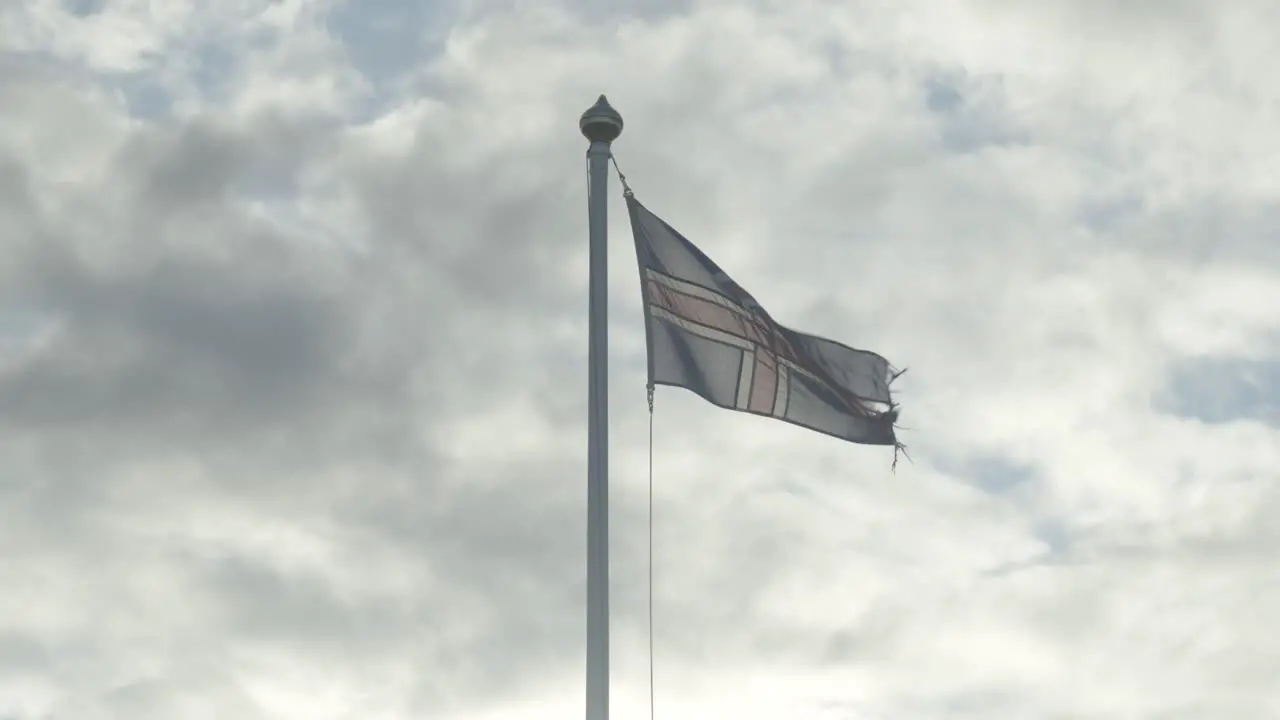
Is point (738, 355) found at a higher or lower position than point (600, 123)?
lower

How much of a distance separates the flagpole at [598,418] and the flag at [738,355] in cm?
120

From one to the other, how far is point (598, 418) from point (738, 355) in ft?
13.4

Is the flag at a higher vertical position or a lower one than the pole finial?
lower

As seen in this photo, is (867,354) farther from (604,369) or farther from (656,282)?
(604,369)

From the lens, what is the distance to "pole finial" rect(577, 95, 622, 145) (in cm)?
2736

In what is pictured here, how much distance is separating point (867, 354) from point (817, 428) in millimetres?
1907

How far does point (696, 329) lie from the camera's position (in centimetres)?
2842

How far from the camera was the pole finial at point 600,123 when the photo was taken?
27359mm

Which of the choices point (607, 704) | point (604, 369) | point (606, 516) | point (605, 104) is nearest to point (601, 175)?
point (605, 104)

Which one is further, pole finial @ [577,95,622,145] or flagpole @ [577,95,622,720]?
pole finial @ [577,95,622,145]

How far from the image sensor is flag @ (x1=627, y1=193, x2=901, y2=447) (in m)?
27.9

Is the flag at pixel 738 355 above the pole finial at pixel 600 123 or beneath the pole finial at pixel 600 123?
beneath

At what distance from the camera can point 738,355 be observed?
1138 inches

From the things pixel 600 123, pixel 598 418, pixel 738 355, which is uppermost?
pixel 600 123
